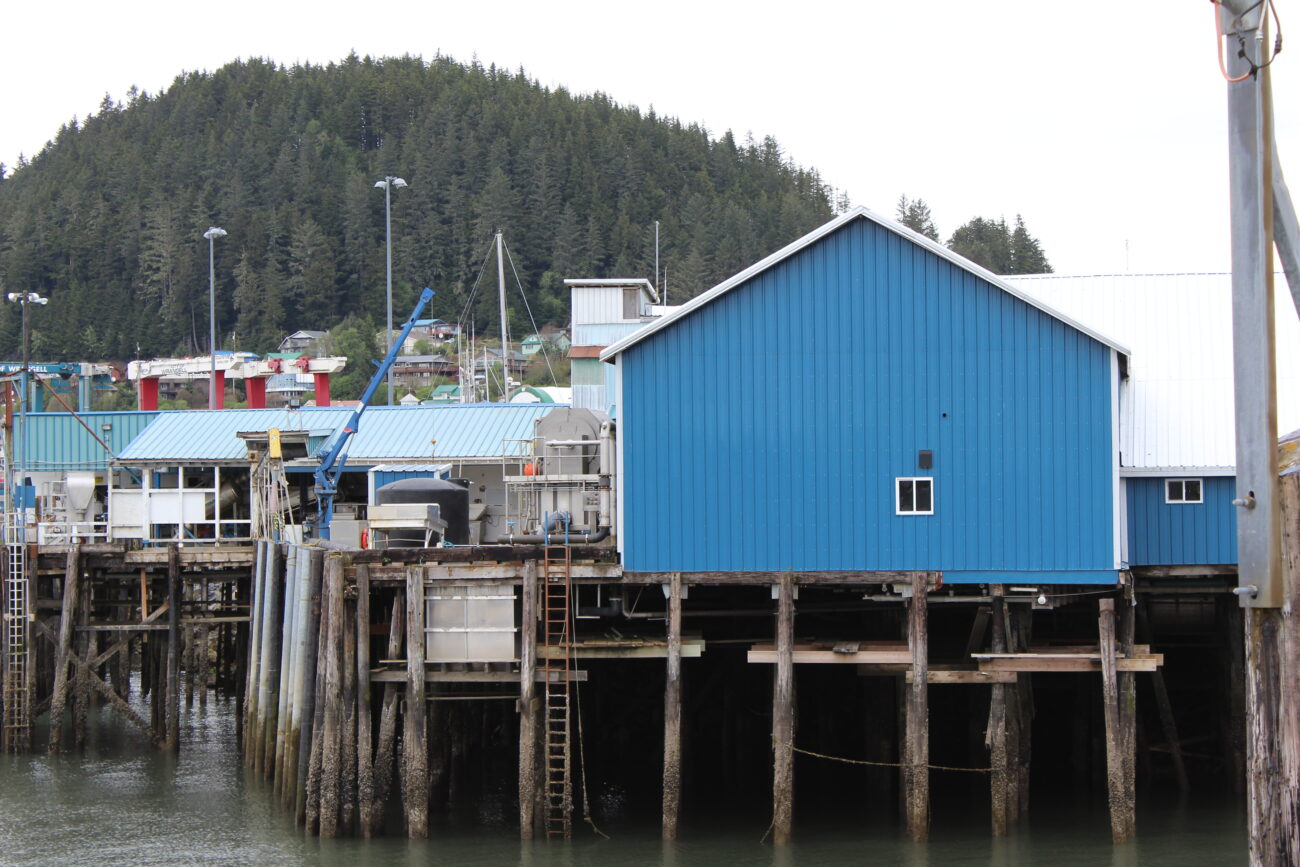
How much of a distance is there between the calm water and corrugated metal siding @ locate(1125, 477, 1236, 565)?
4.34m

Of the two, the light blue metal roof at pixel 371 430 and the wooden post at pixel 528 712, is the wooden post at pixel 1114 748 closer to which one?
the wooden post at pixel 528 712

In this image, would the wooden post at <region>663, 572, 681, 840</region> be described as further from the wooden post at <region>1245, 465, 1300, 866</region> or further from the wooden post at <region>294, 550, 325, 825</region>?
the wooden post at <region>1245, 465, 1300, 866</region>

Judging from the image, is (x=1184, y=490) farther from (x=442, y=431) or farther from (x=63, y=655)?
(x=63, y=655)

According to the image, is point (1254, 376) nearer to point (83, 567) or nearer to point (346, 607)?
point (346, 607)

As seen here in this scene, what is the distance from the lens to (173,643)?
33562mm

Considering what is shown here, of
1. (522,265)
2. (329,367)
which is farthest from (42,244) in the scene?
(329,367)

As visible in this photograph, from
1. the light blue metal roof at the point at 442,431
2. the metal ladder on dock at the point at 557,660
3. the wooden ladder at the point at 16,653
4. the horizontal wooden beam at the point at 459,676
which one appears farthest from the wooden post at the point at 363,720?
the light blue metal roof at the point at 442,431

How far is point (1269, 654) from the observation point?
20.7 ft

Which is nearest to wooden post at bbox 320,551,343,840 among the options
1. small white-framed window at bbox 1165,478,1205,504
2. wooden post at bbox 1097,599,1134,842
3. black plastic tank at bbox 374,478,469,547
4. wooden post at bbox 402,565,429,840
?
wooden post at bbox 402,565,429,840

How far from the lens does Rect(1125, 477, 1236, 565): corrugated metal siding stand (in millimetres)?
26375

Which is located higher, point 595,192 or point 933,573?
point 595,192

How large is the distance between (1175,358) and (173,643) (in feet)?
71.3

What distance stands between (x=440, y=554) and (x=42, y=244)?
146 metres

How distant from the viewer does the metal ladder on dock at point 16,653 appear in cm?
3362
